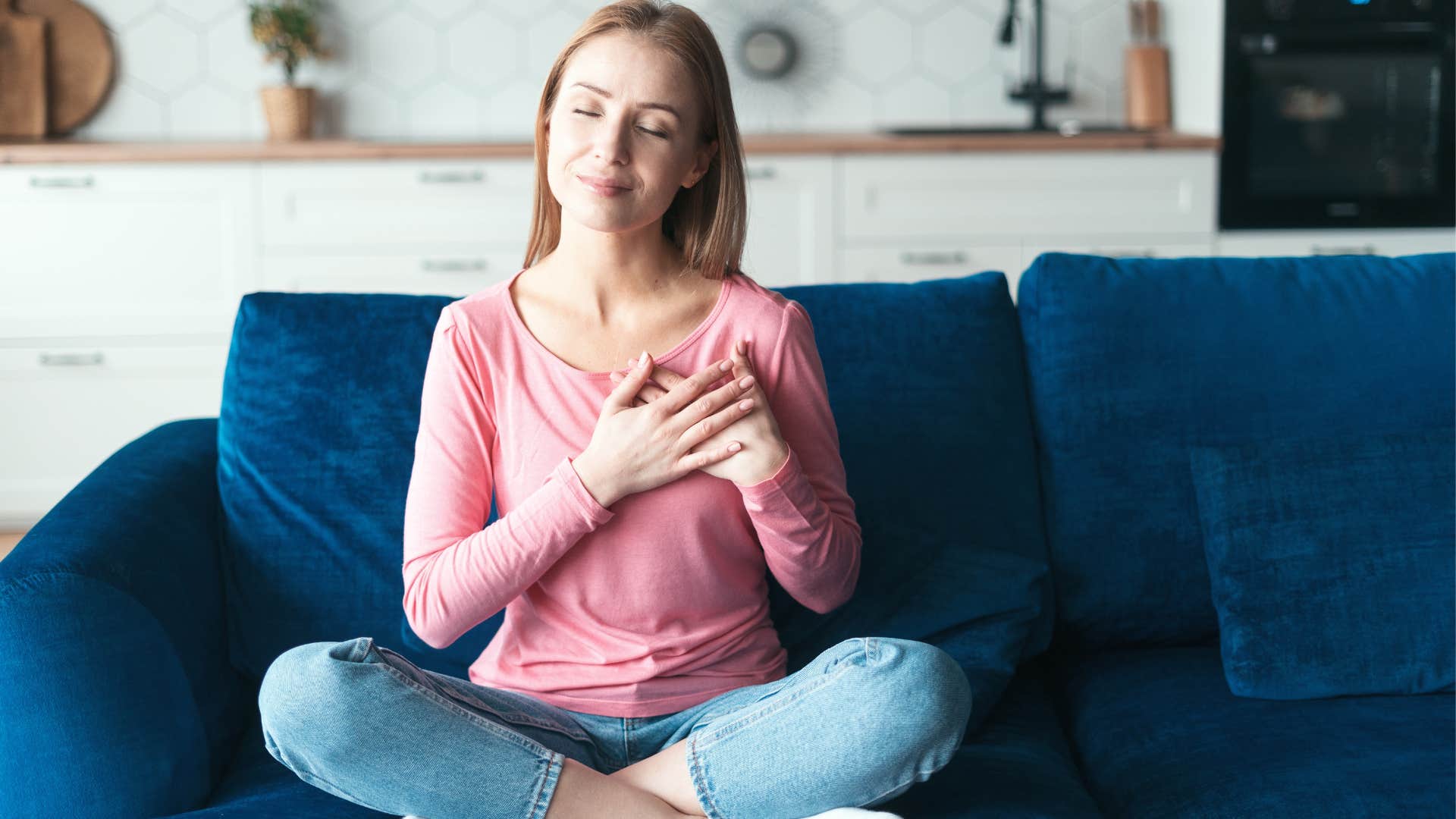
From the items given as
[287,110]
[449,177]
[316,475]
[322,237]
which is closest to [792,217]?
[449,177]

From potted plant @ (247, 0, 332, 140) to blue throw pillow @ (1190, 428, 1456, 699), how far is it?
9.16 feet

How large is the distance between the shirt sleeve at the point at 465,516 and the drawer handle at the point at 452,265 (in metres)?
2.04

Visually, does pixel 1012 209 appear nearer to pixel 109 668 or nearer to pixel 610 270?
pixel 610 270

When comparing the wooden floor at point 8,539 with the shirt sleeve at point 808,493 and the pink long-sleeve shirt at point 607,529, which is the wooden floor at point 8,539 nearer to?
the pink long-sleeve shirt at point 607,529

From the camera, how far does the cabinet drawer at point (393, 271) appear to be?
336 centimetres

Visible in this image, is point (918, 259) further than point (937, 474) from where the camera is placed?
Yes

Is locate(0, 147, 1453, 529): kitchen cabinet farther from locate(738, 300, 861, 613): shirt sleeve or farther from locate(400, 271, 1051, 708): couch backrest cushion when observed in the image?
locate(738, 300, 861, 613): shirt sleeve

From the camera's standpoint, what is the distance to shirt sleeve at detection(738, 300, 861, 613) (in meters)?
1.33

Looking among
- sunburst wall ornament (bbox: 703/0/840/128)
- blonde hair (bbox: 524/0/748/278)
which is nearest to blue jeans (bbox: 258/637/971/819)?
blonde hair (bbox: 524/0/748/278)

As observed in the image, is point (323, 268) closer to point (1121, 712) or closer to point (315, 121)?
point (315, 121)

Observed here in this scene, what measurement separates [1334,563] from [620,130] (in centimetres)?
98

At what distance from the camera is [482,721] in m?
1.21

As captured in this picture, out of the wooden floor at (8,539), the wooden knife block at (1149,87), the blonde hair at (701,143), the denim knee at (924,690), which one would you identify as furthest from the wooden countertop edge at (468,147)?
the denim knee at (924,690)

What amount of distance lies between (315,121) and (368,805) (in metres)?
3.02
